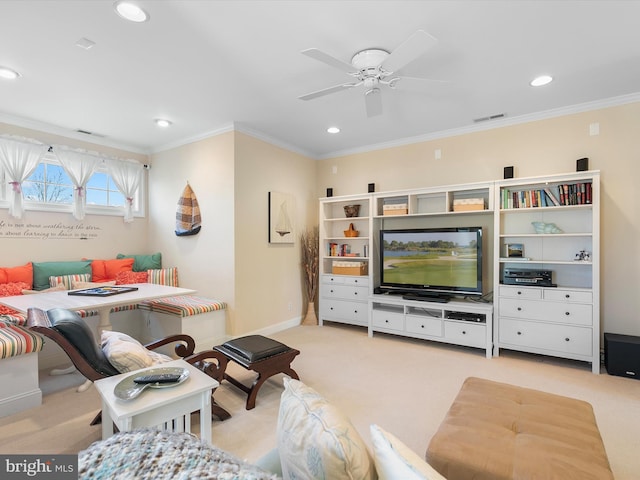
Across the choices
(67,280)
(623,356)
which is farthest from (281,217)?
(623,356)

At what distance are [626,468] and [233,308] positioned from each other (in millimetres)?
3599

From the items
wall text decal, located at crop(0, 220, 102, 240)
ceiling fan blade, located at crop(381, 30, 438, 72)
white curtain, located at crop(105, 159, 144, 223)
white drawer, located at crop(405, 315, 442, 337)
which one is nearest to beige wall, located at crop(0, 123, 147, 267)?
wall text decal, located at crop(0, 220, 102, 240)

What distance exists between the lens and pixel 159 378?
1639mm

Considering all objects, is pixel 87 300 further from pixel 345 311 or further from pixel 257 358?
pixel 345 311

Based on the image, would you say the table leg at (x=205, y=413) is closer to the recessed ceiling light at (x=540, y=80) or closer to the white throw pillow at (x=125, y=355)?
the white throw pillow at (x=125, y=355)

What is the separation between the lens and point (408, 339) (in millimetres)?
4344

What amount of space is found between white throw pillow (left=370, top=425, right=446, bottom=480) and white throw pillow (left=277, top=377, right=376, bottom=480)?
35 mm

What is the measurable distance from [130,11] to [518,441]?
3132mm

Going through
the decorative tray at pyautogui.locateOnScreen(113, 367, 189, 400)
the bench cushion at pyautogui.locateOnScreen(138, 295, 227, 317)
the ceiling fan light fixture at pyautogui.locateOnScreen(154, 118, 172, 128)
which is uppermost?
the ceiling fan light fixture at pyautogui.locateOnScreen(154, 118, 172, 128)

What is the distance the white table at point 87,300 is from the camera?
2.65m

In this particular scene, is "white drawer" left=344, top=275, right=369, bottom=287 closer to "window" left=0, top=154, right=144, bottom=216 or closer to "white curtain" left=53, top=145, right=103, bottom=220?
"window" left=0, top=154, right=144, bottom=216

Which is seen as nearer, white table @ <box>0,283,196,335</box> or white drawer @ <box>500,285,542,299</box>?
white table @ <box>0,283,196,335</box>

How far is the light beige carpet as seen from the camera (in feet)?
6.98

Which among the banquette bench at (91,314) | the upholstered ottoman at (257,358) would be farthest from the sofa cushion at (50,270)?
the upholstered ottoman at (257,358)
